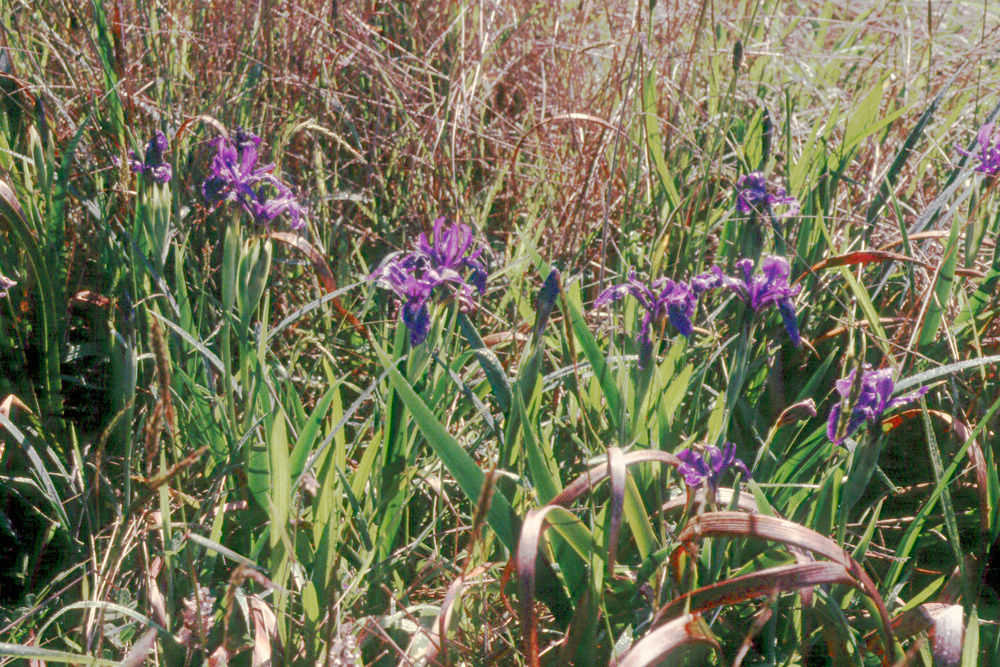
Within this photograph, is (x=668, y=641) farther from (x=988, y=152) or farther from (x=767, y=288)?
(x=988, y=152)

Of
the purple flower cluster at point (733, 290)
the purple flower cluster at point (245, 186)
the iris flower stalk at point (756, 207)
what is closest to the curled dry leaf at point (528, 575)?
the purple flower cluster at point (733, 290)

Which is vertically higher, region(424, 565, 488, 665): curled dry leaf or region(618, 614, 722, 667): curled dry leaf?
region(618, 614, 722, 667): curled dry leaf

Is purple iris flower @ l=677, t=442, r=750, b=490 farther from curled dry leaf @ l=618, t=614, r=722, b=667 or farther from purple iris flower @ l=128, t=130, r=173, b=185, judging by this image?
purple iris flower @ l=128, t=130, r=173, b=185

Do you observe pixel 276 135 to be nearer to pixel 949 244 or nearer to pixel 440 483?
pixel 440 483

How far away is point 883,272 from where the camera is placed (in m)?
1.65

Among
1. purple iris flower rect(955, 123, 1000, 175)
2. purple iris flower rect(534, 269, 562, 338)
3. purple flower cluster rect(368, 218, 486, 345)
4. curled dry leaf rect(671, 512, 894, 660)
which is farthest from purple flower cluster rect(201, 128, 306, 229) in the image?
purple iris flower rect(955, 123, 1000, 175)

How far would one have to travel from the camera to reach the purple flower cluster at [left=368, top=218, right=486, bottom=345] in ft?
3.87

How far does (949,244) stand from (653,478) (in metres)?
0.76

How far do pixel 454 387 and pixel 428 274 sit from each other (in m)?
0.35

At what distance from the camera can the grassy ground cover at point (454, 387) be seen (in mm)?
1042

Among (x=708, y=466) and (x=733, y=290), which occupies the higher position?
(x=733, y=290)

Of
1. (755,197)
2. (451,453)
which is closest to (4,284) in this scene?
(451,453)

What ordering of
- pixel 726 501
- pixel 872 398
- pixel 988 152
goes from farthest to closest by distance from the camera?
pixel 988 152
pixel 726 501
pixel 872 398

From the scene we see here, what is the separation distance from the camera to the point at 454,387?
149cm
